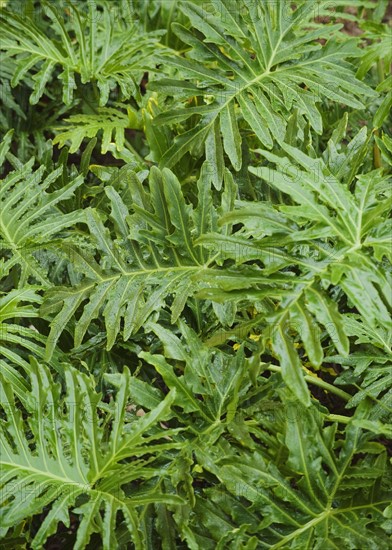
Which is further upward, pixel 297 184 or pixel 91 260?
pixel 297 184

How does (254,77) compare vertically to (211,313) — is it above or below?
above

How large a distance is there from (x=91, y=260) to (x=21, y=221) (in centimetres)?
27

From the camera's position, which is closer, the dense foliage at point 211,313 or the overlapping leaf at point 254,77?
the dense foliage at point 211,313

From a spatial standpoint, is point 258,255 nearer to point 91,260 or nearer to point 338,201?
point 338,201

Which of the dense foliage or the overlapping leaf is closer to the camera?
the dense foliage

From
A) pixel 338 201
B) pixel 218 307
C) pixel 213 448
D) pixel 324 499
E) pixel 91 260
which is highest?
pixel 338 201

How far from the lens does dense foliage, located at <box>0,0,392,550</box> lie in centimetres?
120

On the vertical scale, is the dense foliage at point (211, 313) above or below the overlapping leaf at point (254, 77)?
below

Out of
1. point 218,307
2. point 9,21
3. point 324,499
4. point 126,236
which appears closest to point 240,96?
point 126,236

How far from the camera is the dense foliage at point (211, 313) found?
120 cm

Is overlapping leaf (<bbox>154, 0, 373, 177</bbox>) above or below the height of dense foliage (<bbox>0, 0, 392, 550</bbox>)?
above

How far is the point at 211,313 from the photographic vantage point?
5.35 feet

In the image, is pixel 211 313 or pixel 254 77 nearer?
pixel 211 313

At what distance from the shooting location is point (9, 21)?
2.01m
